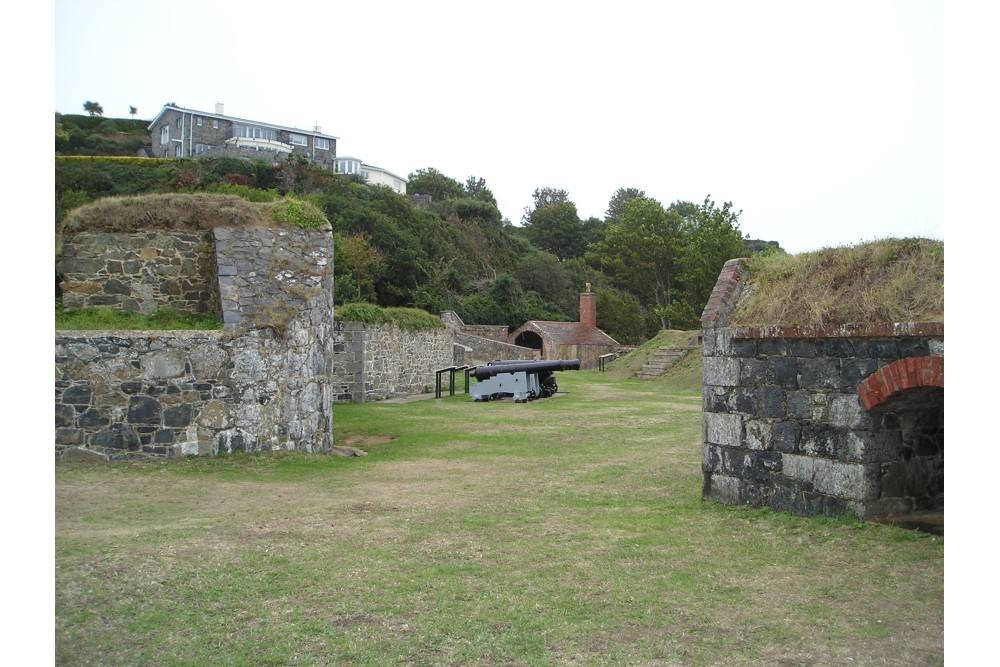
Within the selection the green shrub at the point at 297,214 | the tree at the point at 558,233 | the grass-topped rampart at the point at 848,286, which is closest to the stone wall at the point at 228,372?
the green shrub at the point at 297,214

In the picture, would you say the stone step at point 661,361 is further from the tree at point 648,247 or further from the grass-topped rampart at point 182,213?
the grass-topped rampart at point 182,213

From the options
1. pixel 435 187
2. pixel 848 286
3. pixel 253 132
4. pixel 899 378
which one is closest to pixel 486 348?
pixel 848 286

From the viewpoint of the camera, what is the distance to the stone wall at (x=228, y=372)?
9.20m

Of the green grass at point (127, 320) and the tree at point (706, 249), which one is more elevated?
the tree at point (706, 249)

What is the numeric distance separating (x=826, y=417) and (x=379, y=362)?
1394cm

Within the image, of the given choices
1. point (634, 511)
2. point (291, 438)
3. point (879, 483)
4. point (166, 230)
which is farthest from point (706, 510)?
point (166, 230)

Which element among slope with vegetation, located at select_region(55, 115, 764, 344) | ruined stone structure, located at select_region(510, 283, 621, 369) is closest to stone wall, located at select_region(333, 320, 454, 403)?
slope with vegetation, located at select_region(55, 115, 764, 344)

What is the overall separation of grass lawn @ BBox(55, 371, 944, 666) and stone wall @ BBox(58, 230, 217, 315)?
2843 millimetres

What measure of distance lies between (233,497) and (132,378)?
8.57 feet

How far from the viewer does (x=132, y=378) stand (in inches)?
366

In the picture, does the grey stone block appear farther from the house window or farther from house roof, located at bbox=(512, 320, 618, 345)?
the house window

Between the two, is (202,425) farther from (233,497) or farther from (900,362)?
(900,362)

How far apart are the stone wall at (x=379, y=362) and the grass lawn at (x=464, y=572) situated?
859cm

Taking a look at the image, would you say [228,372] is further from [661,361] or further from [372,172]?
[372,172]
